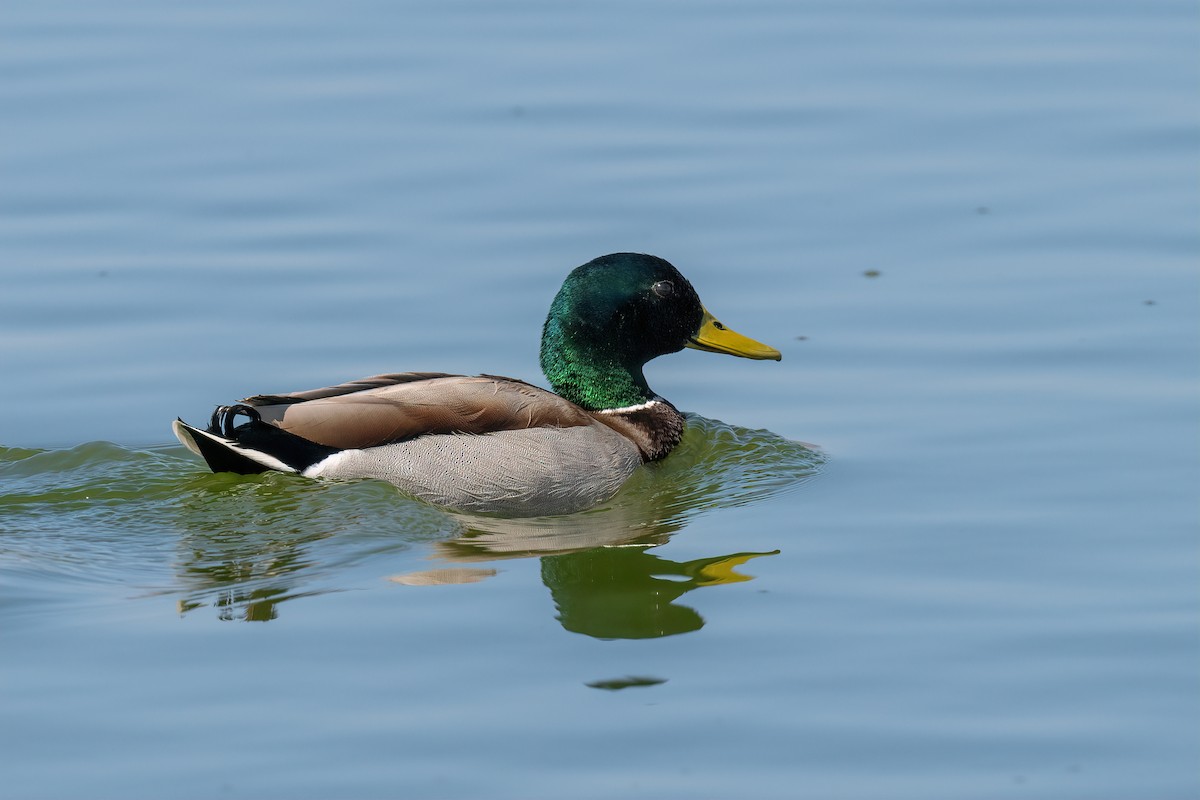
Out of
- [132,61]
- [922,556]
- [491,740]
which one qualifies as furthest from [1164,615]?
[132,61]

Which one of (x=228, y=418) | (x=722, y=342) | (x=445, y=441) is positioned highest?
(x=722, y=342)

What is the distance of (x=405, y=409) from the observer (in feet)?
32.9

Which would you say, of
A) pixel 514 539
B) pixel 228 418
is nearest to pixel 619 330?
pixel 514 539

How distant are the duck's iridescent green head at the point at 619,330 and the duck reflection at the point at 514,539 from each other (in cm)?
57

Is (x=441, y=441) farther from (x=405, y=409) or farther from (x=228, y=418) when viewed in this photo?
(x=228, y=418)

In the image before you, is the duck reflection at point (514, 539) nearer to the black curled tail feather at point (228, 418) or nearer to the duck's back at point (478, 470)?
the duck's back at point (478, 470)

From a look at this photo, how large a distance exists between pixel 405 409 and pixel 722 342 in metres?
2.20

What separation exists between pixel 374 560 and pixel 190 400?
2.73 meters

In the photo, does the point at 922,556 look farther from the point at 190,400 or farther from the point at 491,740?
the point at 190,400

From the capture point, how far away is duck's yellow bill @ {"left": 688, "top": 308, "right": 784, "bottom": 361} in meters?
11.1

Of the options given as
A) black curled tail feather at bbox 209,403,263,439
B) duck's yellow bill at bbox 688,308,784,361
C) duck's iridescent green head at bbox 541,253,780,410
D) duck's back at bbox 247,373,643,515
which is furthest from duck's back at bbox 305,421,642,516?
duck's yellow bill at bbox 688,308,784,361

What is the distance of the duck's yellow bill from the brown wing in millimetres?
1298

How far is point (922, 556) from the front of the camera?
8.77 meters

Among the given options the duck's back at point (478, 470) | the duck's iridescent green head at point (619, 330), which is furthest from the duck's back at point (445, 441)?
the duck's iridescent green head at point (619, 330)
